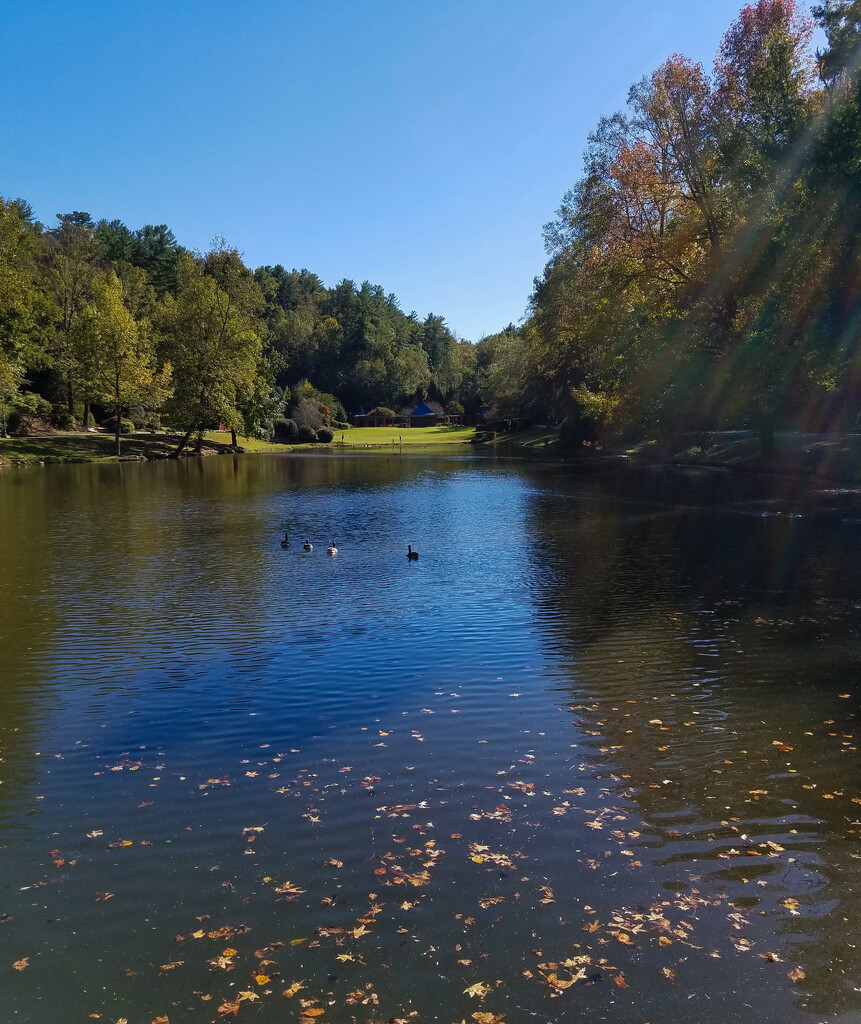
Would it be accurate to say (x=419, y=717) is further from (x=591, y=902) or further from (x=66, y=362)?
(x=66, y=362)

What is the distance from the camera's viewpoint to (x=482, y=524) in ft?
102

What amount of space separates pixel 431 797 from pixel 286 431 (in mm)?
102972

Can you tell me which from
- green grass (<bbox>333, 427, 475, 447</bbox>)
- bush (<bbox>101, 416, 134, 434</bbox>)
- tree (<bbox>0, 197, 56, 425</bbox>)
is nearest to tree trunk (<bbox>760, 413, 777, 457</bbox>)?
tree (<bbox>0, 197, 56, 425</bbox>)

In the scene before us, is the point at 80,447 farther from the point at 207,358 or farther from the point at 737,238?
the point at 737,238

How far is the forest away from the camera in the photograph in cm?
2859

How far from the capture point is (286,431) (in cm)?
10800

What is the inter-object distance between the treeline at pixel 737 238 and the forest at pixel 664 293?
105 millimetres

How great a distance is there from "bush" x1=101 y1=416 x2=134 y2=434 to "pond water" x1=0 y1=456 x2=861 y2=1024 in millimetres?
65357

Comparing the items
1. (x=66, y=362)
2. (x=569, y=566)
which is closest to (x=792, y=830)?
(x=569, y=566)

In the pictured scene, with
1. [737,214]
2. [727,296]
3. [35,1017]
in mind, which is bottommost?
[35,1017]

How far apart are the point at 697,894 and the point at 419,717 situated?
4.97m

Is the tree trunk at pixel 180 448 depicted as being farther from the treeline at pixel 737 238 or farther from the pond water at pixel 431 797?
the pond water at pixel 431 797

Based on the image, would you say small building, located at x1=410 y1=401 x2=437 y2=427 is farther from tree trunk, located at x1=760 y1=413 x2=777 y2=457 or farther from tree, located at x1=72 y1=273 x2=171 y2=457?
tree trunk, located at x1=760 y1=413 x2=777 y2=457

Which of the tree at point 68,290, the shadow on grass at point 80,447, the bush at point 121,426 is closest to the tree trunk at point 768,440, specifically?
the shadow on grass at point 80,447
